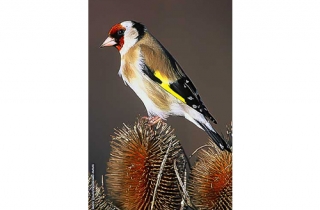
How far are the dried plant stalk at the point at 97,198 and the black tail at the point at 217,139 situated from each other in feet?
1.57

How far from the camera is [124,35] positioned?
5.62 ft

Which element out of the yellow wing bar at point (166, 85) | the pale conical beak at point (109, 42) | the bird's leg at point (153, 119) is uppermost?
the pale conical beak at point (109, 42)

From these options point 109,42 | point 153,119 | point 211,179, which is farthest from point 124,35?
point 211,179

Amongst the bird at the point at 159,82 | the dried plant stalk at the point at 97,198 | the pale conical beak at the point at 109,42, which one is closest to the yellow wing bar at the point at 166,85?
the bird at the point at 159,82

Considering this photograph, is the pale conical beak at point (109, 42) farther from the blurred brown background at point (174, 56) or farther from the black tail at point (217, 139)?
the black tail at point (217, 139)

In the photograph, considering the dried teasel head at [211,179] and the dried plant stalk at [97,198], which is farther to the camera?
the dried plant stalk at [97,198]

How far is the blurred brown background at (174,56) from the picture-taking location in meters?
1.64
